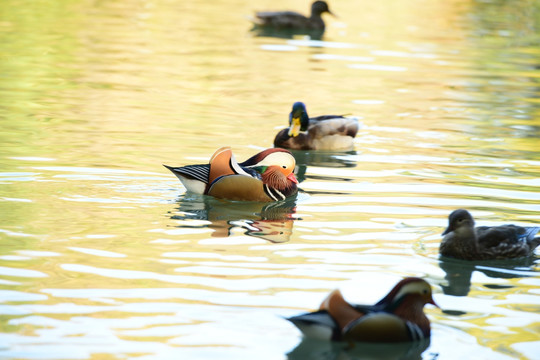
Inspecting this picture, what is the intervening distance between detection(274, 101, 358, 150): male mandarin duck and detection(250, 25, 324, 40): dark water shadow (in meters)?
13.7

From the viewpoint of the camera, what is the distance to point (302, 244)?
31.4 ft

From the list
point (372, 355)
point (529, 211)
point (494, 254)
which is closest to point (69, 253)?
point (372, 355)

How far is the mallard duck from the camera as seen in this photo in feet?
96.7

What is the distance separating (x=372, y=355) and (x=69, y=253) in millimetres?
3243

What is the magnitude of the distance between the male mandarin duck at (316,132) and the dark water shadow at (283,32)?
540 inches

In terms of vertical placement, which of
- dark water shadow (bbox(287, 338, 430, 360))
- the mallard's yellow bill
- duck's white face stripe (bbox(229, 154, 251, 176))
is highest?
the mallard's yellow bill

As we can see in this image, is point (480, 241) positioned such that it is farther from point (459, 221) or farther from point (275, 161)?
point (275, 161)

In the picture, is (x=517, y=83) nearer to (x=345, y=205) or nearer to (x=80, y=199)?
(x=345, y=205)

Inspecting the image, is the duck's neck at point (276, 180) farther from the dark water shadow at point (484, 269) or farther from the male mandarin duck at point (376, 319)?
the male mandarin duck at point (376, 319)

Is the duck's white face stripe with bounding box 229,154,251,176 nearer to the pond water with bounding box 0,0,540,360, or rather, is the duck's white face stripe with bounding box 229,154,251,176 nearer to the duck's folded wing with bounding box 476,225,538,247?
the pond water with bounding box 0,0,540,360

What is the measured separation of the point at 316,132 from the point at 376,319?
859cm

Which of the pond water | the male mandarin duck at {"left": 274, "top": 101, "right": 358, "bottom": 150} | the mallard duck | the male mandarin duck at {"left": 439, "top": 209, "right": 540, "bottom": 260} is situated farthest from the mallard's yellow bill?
the mallard duck

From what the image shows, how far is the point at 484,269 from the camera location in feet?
29.9

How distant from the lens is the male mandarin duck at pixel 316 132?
1497 cm
